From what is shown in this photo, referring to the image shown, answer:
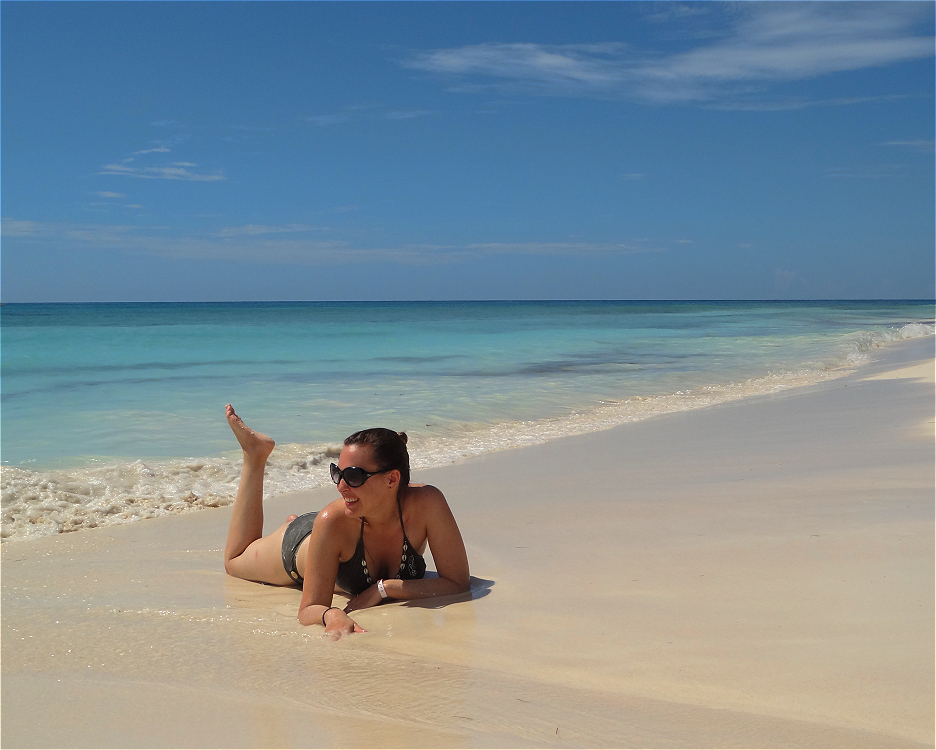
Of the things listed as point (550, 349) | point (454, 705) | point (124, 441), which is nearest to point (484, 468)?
point (124, 441)

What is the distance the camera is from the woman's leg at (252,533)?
13.4 ft

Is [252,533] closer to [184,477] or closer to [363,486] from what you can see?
[363,486]

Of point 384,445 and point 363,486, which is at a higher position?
point 384,445

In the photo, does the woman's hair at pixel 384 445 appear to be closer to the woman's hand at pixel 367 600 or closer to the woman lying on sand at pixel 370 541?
the woman lying on sand at pixel 370 541

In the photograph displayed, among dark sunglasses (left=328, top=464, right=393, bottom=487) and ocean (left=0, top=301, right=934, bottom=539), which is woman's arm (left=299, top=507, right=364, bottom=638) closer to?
dark sunglasses (left=328, top=464, right=393, bottom=487)

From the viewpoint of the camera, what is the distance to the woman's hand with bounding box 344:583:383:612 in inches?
139

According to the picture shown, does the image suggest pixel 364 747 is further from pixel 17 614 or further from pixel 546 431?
pixel 546 431

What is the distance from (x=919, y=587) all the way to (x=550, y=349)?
→ 21.7m

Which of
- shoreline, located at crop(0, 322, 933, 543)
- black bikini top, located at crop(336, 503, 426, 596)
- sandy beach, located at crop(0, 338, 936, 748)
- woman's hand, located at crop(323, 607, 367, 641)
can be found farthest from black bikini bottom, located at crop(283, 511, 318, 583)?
shoreline, located at crop(0, 322, 933, 543)

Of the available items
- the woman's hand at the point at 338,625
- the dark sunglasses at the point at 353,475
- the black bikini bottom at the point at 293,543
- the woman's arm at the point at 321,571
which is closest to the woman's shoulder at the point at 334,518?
the woman's arm at the point at 321,571

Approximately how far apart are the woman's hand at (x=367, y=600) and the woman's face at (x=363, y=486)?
1.27 ft

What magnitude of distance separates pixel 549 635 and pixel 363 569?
1020 millimetres

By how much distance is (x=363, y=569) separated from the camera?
3699mm

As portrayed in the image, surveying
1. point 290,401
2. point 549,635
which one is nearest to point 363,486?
point 549,635
